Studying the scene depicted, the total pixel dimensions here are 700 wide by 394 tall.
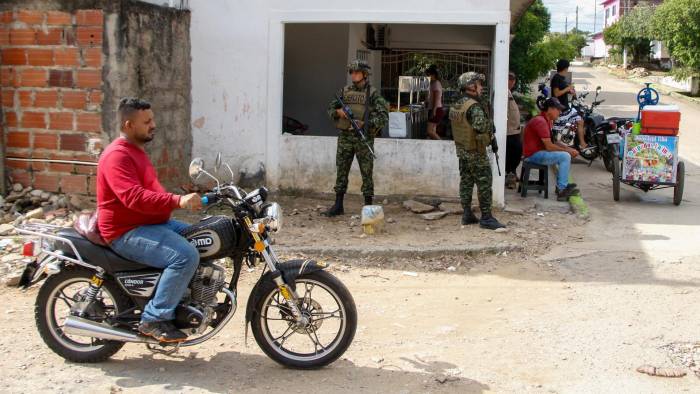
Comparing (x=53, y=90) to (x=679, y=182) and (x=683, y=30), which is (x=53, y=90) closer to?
(x=679, y=182)

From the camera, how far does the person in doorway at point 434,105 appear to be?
11.9 metres

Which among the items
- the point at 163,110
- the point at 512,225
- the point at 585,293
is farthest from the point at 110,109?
the point at 585,293

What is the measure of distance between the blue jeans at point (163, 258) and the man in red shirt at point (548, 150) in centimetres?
621

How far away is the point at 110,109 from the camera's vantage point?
786 cm

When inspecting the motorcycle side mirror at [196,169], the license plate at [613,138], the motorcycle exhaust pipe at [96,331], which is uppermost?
the license plate at [613,138]

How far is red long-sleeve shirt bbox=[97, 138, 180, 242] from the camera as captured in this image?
4.02m

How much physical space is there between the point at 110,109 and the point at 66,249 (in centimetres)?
387

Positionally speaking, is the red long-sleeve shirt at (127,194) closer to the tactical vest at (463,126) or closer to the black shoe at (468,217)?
the tactical vest at (463,126)

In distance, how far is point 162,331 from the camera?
4.17 metres

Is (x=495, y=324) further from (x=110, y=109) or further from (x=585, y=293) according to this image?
(x=110, y=109)

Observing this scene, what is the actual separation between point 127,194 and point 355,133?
4.40 metres

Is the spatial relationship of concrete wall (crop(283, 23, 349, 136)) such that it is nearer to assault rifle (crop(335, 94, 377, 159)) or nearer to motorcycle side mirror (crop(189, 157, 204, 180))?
assault rifle (crop(335, 94, 377, 159))

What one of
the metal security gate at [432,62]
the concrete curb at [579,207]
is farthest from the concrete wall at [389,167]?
the metal security gate at [432,62]

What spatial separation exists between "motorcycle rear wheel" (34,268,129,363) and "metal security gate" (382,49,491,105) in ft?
33.7
